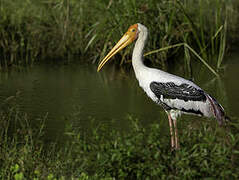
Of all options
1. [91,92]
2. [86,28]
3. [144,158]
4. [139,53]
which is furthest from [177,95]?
[86,28]

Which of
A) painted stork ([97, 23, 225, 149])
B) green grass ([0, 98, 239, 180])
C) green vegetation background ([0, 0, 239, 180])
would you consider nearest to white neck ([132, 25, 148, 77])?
painted stork ([97, 23, 225, 149])

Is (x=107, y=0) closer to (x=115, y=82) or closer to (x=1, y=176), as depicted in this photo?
(x=115, y=82)

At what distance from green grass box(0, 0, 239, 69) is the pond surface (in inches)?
16.0

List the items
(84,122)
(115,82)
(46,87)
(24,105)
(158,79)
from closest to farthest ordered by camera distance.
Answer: (158,79) < (84,122) < (24,105) < (46,87) < (115,82)

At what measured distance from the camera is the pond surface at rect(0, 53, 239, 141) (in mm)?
7258

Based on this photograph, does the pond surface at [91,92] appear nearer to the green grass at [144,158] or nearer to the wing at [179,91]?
the wing at [179,91]

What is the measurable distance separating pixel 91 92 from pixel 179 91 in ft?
10.4

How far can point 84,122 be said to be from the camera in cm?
686

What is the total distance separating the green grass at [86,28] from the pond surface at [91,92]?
406 mm

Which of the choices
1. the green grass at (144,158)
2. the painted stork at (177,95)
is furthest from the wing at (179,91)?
the green grass at (144,158)

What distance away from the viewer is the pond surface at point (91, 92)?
7.26 meters

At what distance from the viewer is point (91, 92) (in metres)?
8.84

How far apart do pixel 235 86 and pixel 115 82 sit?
2006mm

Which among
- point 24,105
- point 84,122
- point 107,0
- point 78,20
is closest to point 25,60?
point 78,20
